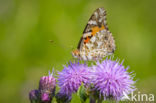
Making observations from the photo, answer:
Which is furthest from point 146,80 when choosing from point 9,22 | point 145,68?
point 9,22

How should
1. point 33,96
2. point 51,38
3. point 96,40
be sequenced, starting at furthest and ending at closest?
1. point 51,38
2. point 96,40
3. point 33,96

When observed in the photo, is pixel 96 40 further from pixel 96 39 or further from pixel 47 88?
pixel 47 88

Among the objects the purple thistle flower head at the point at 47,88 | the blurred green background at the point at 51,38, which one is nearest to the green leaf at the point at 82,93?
the purple thistle flower head at the point at 47,88

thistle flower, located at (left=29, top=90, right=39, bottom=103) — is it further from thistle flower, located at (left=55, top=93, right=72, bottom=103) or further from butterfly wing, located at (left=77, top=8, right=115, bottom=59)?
butterfly wing, located at (left=77, top=8, right=115, bottom=59)

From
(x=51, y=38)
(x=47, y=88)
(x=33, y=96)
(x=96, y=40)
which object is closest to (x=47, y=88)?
(x=47, y=88)

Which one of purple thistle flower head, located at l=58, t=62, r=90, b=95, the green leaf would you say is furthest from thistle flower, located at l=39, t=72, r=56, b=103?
the green leaf
